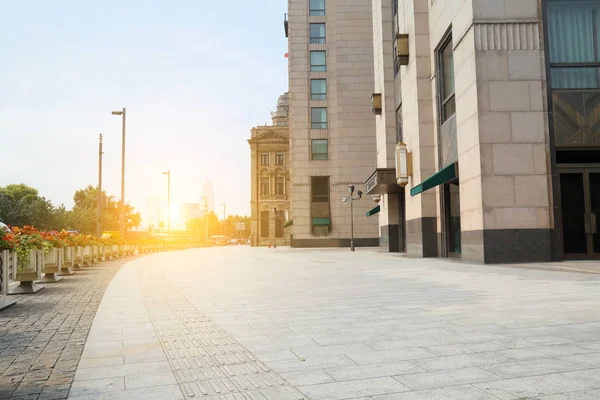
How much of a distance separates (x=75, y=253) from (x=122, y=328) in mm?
15274

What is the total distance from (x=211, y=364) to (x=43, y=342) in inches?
98.4

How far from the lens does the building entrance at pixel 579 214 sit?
1619cm

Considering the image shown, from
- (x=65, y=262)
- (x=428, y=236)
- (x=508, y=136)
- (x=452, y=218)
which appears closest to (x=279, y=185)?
(x=428, y=236)

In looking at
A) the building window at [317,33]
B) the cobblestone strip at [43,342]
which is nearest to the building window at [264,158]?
the building window at [317,33]

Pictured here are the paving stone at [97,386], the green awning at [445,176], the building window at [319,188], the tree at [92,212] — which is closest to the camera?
the paving stone at [97,386]

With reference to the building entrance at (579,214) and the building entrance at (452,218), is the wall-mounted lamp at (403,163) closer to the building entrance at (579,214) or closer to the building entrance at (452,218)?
the building entrance at (452,218)

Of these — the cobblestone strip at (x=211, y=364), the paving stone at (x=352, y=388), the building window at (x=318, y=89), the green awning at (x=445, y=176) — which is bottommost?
the cobblestone strip at (x=211, y=364)

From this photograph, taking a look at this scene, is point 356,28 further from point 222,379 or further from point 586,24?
point 222,379

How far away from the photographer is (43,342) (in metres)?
6.06

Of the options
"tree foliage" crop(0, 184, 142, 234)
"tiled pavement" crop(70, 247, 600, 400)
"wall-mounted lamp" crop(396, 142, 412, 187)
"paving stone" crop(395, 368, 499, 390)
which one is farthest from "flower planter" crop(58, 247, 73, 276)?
"tree foliage" crop(0, 184, 142, 234)

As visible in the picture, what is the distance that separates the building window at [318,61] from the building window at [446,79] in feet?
106

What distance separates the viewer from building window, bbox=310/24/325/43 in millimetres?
53250

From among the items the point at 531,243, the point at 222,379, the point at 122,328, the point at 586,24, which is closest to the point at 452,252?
the point at 531,243

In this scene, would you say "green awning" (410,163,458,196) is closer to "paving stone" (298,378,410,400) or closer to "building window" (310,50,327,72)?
"paving stone" (298,378,410,400)
